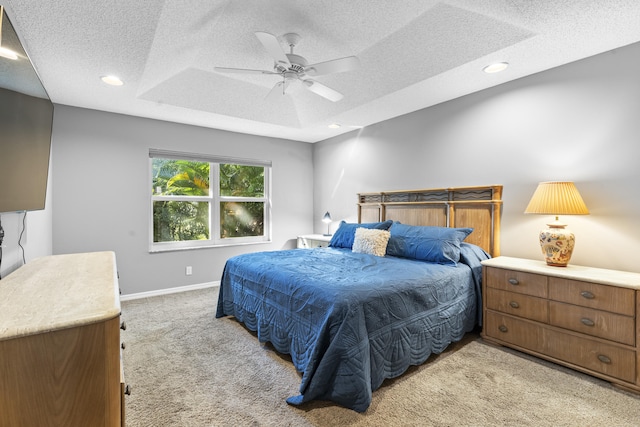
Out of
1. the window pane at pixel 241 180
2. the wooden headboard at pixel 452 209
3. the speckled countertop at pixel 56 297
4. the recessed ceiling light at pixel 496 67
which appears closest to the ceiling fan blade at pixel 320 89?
the recessed ceiling light at pixel 496 67

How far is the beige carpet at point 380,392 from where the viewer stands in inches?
67.4

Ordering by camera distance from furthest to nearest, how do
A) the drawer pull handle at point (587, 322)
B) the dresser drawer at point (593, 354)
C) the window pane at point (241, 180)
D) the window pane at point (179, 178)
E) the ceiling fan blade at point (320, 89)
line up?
1. the window pane at point (241, 180)
2. the window pane at point (179, 178)
3. the ceiling fan blade at point (320, 89)
4. the drawer pull handle at point (587, 322)
5. the dresser drawer at point (593, 354)


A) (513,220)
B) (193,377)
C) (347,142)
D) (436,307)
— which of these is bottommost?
(193,377)

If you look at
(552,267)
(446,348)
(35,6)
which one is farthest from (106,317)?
(552,267)

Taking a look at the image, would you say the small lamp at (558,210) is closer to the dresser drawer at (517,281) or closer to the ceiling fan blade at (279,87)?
the dresser drawer at (517,281)

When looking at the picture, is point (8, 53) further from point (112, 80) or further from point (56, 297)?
point (112, 80)

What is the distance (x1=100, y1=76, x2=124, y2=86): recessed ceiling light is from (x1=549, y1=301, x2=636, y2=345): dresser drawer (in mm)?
4225

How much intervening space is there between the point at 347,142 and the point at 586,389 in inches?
157

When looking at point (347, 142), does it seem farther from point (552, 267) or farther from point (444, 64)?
point (552, 267)

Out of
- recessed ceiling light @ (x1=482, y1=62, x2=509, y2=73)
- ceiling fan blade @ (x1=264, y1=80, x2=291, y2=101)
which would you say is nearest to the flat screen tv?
ceiling fan blade @ (x1=264, y1=80, x2=291, y2=101)

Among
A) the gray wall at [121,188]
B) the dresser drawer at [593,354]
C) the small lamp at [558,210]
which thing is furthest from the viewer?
the gray wall at [121,188]

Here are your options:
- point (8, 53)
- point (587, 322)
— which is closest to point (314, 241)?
point (587, 322)

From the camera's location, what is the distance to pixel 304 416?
68.5 inches

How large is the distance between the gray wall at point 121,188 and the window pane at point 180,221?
0.64 ft
